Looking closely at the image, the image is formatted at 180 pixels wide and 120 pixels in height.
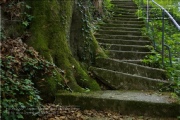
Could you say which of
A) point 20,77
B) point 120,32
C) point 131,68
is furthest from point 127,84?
point 120,32

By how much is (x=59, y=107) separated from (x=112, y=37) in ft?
13.6

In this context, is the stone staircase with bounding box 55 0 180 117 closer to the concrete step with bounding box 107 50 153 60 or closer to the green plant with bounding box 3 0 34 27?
the concrete step with bounding box 107 50 153 60

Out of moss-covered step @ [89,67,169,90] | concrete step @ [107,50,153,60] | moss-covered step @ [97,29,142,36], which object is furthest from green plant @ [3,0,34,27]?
moss-covered step @ [97,29,142,36]

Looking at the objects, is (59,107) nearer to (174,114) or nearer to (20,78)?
(20,78)

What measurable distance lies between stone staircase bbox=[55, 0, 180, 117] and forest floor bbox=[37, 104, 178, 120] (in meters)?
0.08

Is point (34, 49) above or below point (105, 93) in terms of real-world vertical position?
above

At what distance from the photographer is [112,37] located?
7.25 metres

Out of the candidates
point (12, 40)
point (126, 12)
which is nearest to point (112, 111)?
point (12, 40)

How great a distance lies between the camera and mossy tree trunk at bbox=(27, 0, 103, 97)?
161 inches

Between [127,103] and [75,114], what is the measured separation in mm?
777

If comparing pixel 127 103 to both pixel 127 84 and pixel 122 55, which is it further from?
pixel 122 55

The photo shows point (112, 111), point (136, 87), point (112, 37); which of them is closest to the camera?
point (112, 111)

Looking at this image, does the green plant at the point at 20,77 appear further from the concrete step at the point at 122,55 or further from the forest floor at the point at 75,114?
the concrete step at the point at 122,55

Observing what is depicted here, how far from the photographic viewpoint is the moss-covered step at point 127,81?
174 inches
